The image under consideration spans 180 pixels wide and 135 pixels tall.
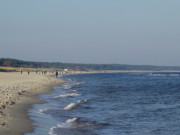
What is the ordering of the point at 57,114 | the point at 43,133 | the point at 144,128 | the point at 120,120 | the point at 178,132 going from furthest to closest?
the point at 57,114 → the point at 120,120 → the point at 144,128 → the point at 178,132 → the point at 43,133

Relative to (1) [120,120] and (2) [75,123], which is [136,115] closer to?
(1) [120,120]

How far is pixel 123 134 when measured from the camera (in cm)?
1487

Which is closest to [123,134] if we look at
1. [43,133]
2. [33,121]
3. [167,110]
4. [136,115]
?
[43,133]

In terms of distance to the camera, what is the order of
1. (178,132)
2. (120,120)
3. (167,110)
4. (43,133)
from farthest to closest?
(167,110) → (120,120) → (178,132) → (43,133)

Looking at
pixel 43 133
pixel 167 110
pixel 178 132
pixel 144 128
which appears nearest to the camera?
pixel 43 133

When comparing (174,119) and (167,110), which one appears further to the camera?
(167,110)

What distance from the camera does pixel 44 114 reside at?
19.7 metres

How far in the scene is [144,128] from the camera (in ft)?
53.3

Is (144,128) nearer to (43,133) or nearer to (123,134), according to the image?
(123,134)

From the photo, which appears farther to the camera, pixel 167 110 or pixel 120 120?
pixel 167 110

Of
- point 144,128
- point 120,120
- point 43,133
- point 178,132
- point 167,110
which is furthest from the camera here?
point 167,110

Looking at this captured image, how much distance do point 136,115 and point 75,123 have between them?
4.80m

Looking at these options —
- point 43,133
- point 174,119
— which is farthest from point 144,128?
point 43,133

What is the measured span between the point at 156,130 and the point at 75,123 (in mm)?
3955
